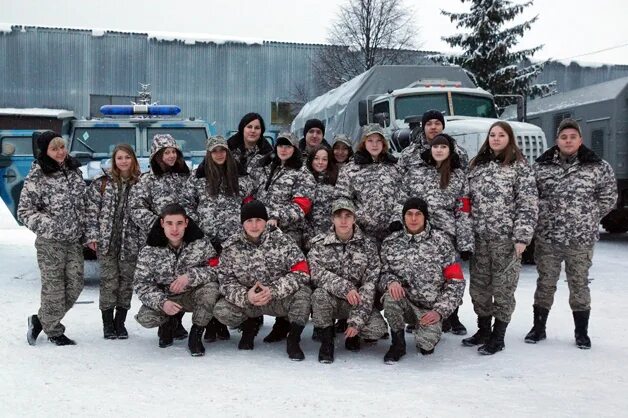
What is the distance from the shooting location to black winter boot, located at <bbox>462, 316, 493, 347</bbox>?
5.15 m

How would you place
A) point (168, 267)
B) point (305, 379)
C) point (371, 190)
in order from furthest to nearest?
point (371, 190)
point (168, 267)
point (305, 379)

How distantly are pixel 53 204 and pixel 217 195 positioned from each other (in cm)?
121

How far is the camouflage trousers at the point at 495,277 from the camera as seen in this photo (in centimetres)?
496

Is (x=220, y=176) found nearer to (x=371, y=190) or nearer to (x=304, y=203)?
(x=304, y=203)

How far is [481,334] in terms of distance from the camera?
17.0ft

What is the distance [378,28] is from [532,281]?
2094 cm

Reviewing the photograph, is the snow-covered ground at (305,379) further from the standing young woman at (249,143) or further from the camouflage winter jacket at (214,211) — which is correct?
the standing young woman at (249,143)

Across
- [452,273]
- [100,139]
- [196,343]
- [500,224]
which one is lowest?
[196,343]

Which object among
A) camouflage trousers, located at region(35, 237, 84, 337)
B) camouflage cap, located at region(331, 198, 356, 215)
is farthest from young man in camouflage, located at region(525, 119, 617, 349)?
camouflage trousers, located at region(35, 237, 84, 337)

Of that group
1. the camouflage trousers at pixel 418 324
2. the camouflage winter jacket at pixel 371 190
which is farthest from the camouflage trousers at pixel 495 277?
the camouflage winter jacket at pixel 371 190

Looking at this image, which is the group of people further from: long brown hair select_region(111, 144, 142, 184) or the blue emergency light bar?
the blue emergency light bar

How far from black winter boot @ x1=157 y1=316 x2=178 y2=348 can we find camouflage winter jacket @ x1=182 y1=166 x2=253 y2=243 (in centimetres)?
69

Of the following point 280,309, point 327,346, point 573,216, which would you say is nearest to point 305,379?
point 327,346

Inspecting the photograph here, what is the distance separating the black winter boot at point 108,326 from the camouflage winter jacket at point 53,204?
620 mm
